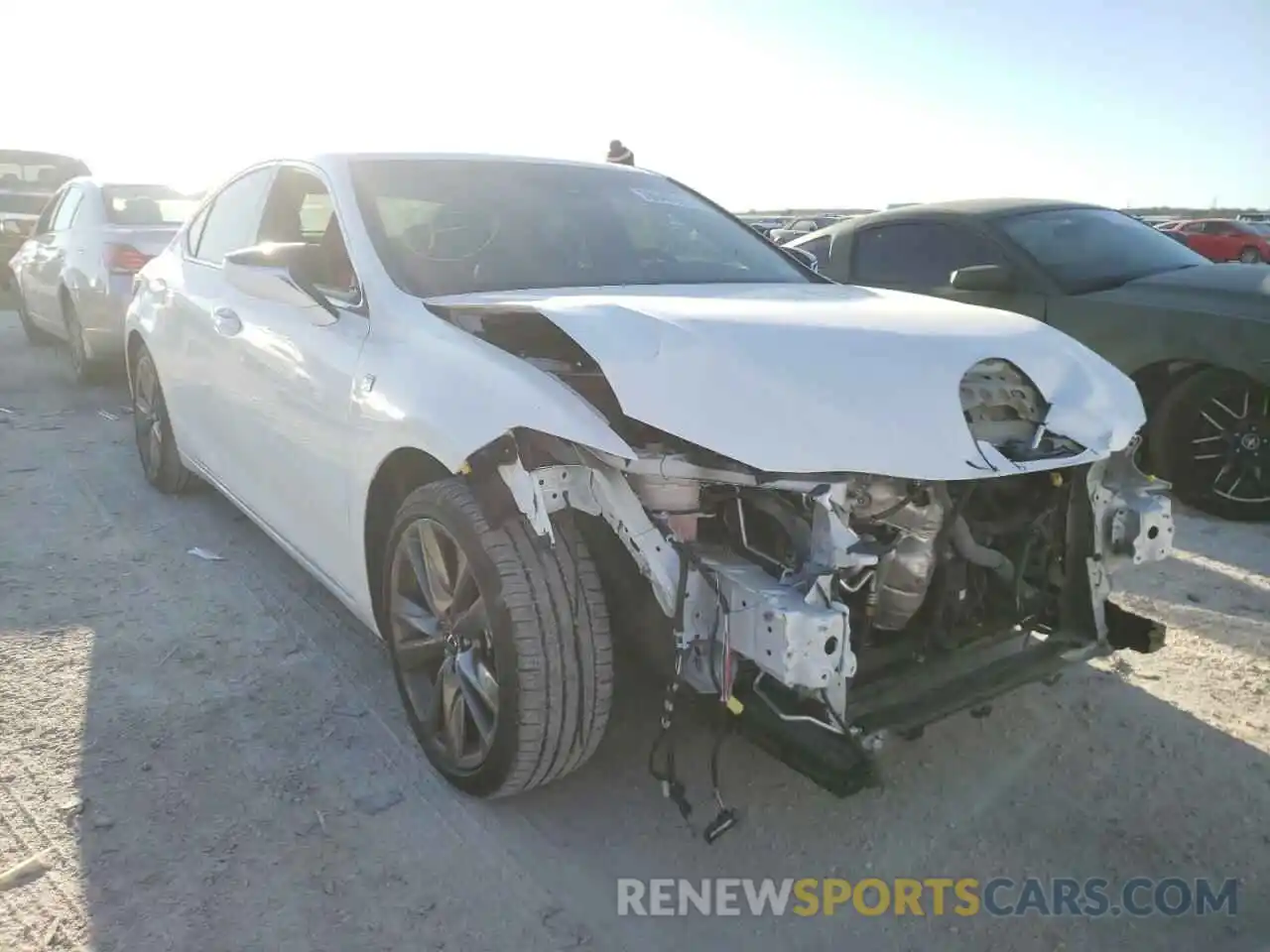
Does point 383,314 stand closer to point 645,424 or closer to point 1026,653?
point 645,424

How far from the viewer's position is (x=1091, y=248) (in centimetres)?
598

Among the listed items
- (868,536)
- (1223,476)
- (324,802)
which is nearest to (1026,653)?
(868,536)

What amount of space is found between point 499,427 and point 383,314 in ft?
2.53

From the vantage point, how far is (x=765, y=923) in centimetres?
236

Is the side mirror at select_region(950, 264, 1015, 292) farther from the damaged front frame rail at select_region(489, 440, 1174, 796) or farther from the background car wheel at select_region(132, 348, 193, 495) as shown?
the background car wheel at select_region(132, 348, 193, 495)

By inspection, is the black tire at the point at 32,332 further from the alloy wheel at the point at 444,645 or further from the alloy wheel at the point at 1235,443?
the alloy wheel at the point at 1235,443

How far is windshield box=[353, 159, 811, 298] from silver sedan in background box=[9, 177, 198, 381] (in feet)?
14.8

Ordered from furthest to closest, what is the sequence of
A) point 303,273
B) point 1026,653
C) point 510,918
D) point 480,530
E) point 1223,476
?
point 1223,476, point 303,273, point 1026,653, point 480,530, point 510,918

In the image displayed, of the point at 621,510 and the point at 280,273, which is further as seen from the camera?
the point at 280,273

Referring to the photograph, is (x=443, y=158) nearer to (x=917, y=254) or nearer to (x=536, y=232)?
(x=536, y=232)

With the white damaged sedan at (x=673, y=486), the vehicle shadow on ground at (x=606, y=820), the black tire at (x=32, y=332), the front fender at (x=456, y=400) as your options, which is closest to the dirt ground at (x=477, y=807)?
the vehicle shadow on ground at (x=606, y=820)

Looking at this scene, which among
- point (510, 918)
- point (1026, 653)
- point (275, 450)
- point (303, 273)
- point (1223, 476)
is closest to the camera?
point (510, 918)

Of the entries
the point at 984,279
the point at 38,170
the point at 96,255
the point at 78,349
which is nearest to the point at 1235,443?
the point at 984,279

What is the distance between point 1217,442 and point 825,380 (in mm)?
3718
